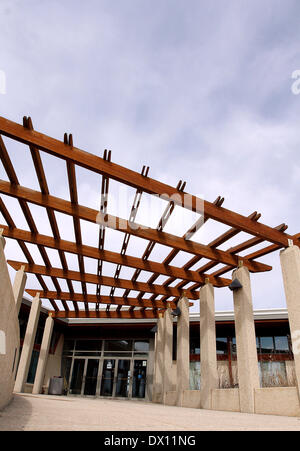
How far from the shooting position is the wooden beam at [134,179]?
5.56 metres

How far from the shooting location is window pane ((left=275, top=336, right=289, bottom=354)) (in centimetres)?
1520

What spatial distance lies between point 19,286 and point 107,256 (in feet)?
11.6

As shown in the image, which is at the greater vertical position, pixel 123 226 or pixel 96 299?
pixel 123 226

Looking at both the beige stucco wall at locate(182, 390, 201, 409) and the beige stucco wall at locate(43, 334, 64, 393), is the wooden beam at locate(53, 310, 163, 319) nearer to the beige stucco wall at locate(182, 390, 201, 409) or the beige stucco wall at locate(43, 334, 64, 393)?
the beige stucco wall at locate(43, 334, 64, 393)

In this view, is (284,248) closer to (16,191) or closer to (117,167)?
(117,167)

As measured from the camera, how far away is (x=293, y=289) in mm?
7012

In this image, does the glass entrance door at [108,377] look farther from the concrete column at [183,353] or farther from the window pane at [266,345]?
the window pane at [266,345]

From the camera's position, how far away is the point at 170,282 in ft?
36.0

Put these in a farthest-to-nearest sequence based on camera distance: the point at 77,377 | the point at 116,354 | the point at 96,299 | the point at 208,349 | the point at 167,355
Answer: the point at 77,377
the point at 116,354
the point at 96,299
the point at 167,355
the point at 208,349

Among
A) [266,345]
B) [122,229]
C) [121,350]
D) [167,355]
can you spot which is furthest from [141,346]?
[122,229]

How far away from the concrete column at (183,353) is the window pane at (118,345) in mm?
6972

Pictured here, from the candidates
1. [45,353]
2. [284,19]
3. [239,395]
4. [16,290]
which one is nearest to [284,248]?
[239,395]

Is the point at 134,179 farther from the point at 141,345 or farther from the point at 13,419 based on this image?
the point at 141,345

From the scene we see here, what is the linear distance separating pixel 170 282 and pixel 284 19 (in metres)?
8.22
